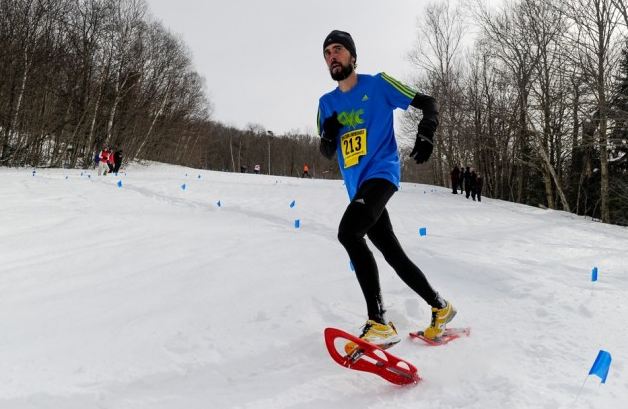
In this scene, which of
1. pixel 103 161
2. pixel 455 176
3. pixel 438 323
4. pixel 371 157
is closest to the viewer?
pixel 438 323

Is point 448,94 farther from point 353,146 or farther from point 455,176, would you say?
point 353,146

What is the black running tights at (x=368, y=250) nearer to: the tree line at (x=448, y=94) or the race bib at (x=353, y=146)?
the race bib at (x=353, y=146)

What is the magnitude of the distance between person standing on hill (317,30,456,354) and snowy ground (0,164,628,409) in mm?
253

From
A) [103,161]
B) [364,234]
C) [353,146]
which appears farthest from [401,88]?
[103,161]

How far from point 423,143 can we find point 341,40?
33.2 inches

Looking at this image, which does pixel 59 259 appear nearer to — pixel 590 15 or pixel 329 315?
pixel 329 315

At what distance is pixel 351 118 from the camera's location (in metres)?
2.58

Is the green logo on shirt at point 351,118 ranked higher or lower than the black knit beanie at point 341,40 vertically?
lower

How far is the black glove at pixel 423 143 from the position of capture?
7.66 ft

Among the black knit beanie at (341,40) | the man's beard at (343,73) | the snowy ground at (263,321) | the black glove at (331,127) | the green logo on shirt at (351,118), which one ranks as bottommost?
the snowy ground at (263,321)

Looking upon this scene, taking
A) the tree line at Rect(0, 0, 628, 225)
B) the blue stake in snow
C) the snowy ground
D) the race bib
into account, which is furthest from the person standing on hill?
the tree line at Rect(0, 0, 628, 225)

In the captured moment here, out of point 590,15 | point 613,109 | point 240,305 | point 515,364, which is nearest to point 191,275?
point 240,305

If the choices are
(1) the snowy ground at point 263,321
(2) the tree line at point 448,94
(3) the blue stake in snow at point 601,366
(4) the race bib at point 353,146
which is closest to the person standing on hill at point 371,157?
(4) the race bib at point 353,146

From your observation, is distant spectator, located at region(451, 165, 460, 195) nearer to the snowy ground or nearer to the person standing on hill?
the snowy ground
